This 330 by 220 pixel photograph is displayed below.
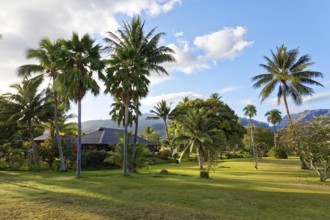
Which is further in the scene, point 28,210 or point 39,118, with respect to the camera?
point 39,118

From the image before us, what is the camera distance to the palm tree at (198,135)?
30359 millimetres

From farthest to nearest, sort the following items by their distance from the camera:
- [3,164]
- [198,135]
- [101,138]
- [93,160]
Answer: [101,138] → [93,160] → [198,135] → [3,164]

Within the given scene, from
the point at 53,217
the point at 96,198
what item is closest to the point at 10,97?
the point at 96,198

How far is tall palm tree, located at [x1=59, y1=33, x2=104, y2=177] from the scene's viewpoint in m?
22.6

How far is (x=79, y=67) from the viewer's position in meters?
23.7

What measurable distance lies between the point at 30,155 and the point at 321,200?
3002 centimetres

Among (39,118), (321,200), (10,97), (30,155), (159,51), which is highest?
(159,51)

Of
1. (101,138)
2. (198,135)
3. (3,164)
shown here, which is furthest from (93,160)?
(198,135)

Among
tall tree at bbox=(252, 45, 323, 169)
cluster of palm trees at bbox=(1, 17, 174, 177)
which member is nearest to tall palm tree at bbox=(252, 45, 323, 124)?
tall tree at bbox=(252, 45, 323, 169)

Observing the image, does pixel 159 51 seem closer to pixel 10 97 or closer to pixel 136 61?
pixel 136 61

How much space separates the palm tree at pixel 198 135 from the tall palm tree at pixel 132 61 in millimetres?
6934

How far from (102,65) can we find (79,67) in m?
1.90

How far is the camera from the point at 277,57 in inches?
1442

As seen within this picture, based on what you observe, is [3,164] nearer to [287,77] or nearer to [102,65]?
[102,65]
